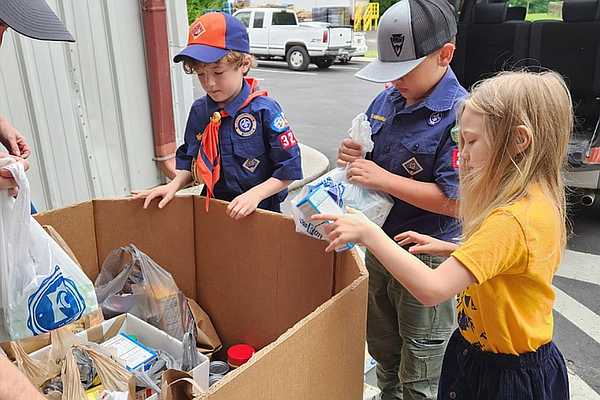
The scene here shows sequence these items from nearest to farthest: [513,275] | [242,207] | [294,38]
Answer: [513,275] < [242,207] < [294,38]

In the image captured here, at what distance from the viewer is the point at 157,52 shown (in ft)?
11.2

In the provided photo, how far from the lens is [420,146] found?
61.6 inches

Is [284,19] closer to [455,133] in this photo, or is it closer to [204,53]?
[204,53]

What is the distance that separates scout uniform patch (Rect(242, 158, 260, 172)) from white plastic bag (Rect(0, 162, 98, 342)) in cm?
85

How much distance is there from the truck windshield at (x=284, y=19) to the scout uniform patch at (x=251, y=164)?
1387 centimetres

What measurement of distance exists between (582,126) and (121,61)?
357cm

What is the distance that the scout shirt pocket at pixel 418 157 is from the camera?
155 cm

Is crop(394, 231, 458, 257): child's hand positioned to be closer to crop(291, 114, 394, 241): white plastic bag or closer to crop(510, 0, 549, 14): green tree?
crop(291, 114, 394, 241): white plastic bag

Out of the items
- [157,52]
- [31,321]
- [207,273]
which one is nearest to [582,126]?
[157,52]

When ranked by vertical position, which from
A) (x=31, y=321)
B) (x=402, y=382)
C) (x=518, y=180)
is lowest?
(x=402, y=382)

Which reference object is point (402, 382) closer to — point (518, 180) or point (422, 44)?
point (518, 180)

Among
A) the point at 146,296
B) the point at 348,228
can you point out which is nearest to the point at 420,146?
the point at 348,228

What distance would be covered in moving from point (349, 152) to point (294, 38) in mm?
13816

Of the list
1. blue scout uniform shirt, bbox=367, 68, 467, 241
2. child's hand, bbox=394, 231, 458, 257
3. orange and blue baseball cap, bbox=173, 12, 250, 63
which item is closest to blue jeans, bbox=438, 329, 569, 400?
child's hand, bbox=394, 231, 458, 257
